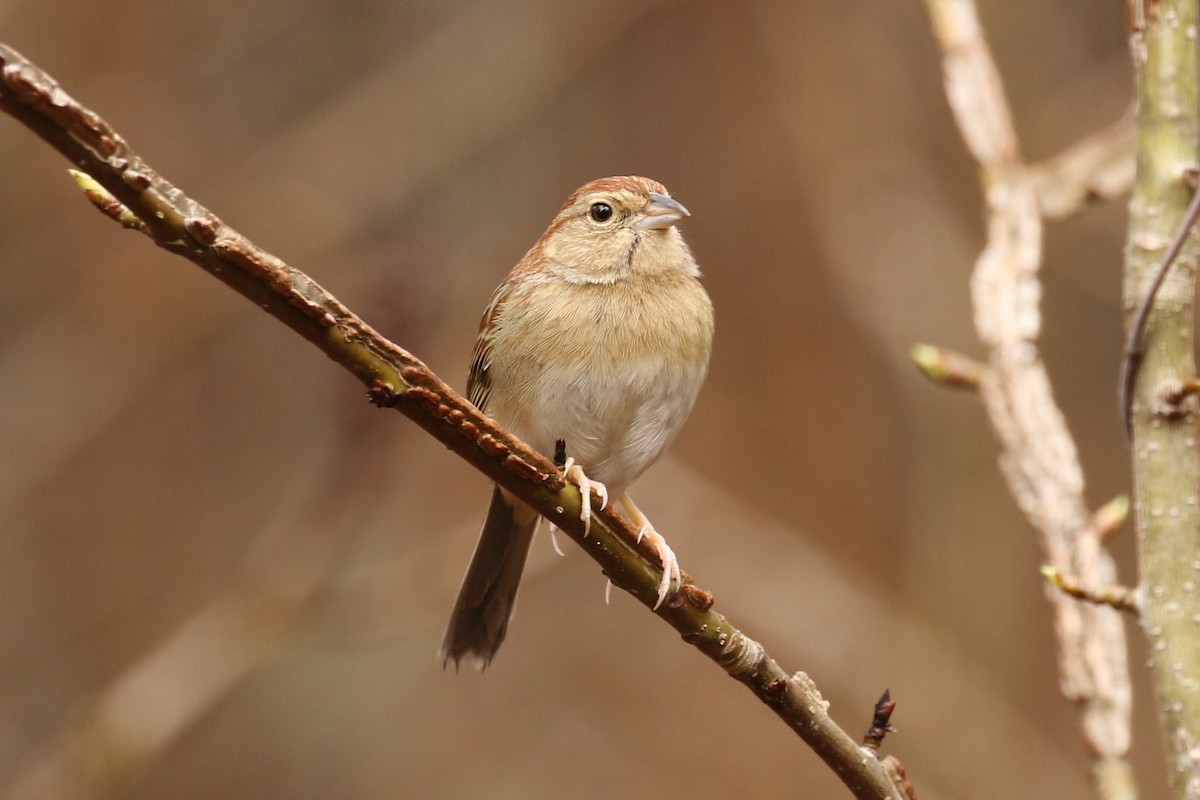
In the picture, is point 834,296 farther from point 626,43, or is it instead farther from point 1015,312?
point 1015,312

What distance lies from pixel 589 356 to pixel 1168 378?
1233 millimetres

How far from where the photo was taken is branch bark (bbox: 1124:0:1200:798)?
195 cm

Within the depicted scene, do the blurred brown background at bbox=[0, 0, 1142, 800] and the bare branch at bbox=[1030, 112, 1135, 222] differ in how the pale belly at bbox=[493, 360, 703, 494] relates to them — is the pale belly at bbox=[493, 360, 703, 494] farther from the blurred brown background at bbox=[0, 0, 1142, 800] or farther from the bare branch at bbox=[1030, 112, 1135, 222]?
the blurred brown background at bbox=[0, 0, 1142, 800]

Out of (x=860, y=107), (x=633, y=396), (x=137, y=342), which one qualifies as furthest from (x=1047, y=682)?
(x=137, y=342)

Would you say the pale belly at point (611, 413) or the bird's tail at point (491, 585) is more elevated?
the pale belly at point (611, 413)

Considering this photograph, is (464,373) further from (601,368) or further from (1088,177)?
(1088,177)

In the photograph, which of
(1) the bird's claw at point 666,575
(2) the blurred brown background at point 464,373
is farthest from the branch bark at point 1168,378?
(2) the blurred brown background at point 464,373

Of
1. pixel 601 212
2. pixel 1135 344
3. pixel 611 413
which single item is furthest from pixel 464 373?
pixel 1135 344

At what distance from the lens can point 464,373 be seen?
5.48 meters

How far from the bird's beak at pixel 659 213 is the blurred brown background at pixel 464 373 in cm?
177

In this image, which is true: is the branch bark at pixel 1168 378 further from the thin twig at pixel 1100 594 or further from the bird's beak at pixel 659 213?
the bird's beak at pixel 659 213

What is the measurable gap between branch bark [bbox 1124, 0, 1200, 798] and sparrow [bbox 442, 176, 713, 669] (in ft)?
3.55

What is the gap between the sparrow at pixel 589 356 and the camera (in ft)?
9.42

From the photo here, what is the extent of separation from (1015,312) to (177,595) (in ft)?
14.5
